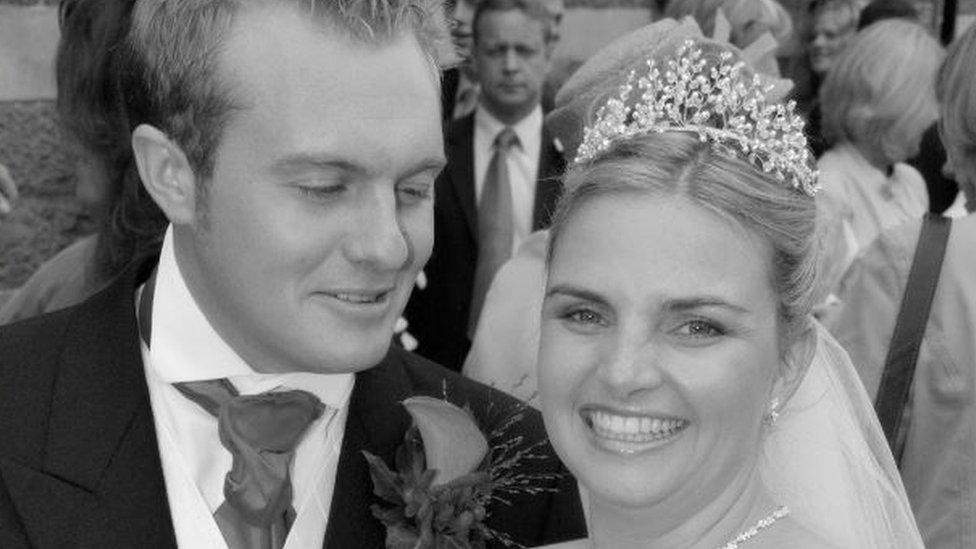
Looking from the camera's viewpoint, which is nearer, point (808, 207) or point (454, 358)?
point (808, 207)

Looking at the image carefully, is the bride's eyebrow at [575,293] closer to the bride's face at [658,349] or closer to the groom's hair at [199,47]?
the bride's face at [658,349]

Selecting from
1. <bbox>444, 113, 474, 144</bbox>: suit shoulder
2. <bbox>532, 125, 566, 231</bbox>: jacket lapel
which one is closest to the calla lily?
<bbox>532, 125, 566, 231</bbox>: jacket lapel

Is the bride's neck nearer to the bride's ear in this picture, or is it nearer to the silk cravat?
the bride's ear

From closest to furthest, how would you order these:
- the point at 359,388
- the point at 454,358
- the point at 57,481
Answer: the point at 57,481
the point at 359,388
the point at 454,358

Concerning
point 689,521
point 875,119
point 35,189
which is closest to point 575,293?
point 689,521

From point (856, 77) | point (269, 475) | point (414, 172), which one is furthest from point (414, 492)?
point (856, 77)

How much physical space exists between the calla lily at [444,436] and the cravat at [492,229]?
3.13 m

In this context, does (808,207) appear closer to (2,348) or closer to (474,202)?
(2,348)

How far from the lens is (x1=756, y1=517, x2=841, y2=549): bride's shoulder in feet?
7.14

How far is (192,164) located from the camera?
224 centimetres

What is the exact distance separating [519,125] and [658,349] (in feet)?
12.9

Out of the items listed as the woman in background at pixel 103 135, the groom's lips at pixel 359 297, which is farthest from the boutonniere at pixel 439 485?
the woman in background at pixel 103 135

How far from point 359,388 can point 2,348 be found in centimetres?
56

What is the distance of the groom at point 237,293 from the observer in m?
2.15
